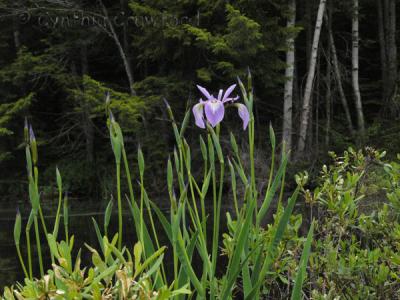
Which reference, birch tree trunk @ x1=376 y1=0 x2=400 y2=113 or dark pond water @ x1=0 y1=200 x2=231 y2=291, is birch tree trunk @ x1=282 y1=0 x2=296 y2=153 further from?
dark pond water @ x1=0 y1=200 x2=231 y2=291

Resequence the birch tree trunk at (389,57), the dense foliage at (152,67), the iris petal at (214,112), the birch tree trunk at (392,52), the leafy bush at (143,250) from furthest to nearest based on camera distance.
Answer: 1. the birch tree trunk at (392,52)
2. the birch tree trunk at (389,57)
3. the dense foliage at (152,67)
4. the iris petal at (214,112)
5. the leafy bush at (143,250)

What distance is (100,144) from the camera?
46.0 feet

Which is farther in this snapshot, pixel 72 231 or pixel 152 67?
pixel 152 67

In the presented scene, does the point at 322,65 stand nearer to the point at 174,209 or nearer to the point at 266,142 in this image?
the point at 266,142

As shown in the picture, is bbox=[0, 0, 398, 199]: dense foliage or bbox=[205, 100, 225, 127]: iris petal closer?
bbox=[205, 100, 225, 127]: iris petal

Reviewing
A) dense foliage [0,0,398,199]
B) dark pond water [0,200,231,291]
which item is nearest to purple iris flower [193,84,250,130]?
dark pond water [0,200,231,291]

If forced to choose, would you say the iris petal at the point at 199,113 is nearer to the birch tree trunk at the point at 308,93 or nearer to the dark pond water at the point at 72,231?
the dark pond water at the point at 72,231

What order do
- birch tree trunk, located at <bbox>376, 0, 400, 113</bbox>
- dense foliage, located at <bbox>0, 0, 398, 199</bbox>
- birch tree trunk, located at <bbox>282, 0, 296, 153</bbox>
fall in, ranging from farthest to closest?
birch tree trunk, located at <bbox>376, 0, 400, 113</bbox> → birch tree trunk, located at <bbox>282, 0, 296, 153</bbox> → dense foliage, located at <bbox>0, 0, 398, 199</bbox>

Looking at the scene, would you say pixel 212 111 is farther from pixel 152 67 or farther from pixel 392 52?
pixel 152 67

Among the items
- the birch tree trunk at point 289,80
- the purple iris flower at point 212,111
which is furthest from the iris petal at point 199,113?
the birch tree trunk at point 289,80

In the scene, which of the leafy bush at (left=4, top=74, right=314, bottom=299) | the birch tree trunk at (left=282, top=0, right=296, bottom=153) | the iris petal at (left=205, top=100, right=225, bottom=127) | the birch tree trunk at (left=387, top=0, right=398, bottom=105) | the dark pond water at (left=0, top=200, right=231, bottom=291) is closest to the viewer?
the leafy bush at (left=4, top=74, right=314, bottom=299)

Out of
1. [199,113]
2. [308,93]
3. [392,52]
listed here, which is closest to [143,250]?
[199,113]

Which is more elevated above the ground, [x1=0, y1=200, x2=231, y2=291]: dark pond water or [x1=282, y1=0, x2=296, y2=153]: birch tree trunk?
[x1=282, y1=0, x2=296, y2=153]: birch tree trunk

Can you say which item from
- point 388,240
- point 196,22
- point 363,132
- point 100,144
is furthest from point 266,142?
point 388,240
